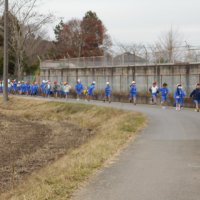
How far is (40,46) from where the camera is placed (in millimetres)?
81000

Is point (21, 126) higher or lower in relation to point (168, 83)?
lower

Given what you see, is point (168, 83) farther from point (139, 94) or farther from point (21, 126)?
point (21, 126)

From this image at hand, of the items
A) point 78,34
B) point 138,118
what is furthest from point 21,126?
point 78,34

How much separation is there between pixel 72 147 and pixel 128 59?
22266mm

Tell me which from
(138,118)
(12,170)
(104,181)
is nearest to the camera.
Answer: (104,181)

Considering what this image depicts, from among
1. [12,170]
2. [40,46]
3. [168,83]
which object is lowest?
[12,170]

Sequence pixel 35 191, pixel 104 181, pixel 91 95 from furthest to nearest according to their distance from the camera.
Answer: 1. pixel 91 95
2. pixel 104 181
3. pixel 35 191

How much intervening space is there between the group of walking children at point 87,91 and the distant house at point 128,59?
231 centimetres

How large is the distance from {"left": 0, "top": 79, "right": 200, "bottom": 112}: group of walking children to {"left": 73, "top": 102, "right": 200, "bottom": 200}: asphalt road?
1158cm

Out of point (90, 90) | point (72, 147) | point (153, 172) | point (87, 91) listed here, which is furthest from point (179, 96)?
point (153, 172)

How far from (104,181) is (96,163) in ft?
5.96

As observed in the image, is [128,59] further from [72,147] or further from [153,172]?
[153,172]

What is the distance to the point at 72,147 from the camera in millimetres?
17297

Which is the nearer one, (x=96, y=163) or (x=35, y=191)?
(x=35, y=191)
